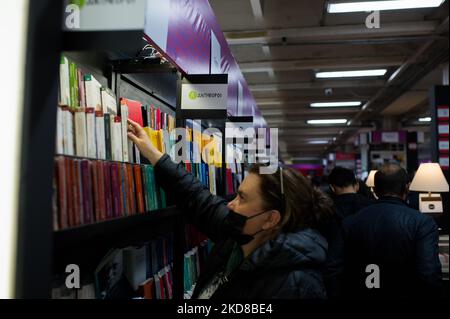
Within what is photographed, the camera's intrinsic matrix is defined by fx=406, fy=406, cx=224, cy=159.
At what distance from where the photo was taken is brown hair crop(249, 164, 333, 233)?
1562 mm

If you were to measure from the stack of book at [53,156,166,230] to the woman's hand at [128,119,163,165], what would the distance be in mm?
48

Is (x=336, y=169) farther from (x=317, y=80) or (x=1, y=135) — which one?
(x=317, y=80)

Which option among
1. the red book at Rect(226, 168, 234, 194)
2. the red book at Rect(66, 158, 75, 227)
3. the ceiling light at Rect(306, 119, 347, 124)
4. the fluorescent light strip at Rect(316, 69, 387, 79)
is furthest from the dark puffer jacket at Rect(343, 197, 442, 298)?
the ceiling light at Rect(306, 119, 347, 124)

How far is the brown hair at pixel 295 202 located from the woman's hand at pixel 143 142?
19.1 inches

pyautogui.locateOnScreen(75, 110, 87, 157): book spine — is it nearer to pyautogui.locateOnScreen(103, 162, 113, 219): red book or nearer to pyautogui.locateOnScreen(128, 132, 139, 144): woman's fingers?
pyautogui.locateOnScreen(103, 162, 113, 219): red book

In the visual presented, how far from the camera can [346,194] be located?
3941mm

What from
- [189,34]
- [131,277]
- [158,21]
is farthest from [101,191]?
[189,34]

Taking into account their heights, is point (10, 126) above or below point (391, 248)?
above

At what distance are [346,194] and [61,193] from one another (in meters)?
3.32

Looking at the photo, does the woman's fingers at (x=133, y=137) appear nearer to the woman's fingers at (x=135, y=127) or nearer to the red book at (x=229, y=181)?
the woman's fingers at (x=135, y=127)

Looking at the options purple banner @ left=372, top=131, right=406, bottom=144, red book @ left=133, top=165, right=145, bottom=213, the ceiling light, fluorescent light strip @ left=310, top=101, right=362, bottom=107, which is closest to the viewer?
red book @ left=133, top=165, right=145, bottom=213

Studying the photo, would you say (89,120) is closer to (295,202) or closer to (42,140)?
(42,140)

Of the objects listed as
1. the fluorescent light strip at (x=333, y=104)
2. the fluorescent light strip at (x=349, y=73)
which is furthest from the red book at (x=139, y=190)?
the fluorescent light strip at (x=333, y=104)

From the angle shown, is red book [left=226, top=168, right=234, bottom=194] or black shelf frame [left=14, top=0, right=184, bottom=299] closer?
black shelf frame [left=14, top=0, right=184, bottom=299]
